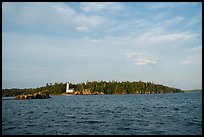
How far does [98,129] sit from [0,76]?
613 inches

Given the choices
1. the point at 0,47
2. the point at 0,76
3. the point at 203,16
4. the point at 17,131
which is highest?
the point at 203,16

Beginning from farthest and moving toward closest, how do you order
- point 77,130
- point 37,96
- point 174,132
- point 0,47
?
point 37,96
point 77,130
point 174,132
point 0,47

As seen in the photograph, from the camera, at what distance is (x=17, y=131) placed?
2216cm

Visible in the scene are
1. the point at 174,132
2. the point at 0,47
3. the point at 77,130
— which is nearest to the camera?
the point at 0,47

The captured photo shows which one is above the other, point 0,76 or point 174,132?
point 0,76

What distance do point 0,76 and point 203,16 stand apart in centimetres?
839

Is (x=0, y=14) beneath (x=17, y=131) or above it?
above

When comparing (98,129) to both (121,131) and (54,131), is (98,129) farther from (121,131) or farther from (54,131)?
(54,131)

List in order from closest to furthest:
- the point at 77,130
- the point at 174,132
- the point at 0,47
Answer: the point at 0,47, the point at 174,132, the point at 77,130

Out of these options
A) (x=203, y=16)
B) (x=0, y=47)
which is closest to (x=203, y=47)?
(x=203, y=16)

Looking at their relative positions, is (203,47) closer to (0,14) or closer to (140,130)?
A: (0,14)

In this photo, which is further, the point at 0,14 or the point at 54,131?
the point at 54,131

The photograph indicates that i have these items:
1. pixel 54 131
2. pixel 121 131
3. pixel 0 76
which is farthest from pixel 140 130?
pixel 0 76

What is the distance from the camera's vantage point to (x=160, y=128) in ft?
73.5
